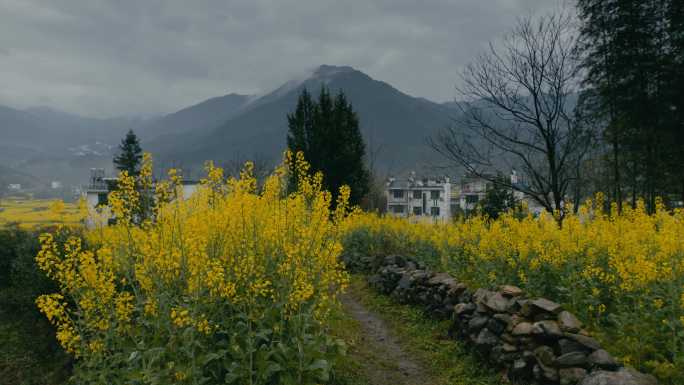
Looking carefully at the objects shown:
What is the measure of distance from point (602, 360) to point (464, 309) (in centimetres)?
304

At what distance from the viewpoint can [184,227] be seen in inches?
203

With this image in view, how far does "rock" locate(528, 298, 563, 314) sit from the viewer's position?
5691 millimetres

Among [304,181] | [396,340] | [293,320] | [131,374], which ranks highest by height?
[304,181]

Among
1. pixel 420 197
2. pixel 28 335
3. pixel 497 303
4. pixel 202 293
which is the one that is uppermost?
pixel 420 197

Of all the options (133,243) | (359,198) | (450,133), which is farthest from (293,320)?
(359,198)

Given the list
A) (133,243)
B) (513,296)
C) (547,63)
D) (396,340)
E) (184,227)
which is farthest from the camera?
(547,63)

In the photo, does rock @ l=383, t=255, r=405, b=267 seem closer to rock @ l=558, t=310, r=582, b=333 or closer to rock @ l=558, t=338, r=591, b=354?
rock @ l=558, t=310, r=582, b=333

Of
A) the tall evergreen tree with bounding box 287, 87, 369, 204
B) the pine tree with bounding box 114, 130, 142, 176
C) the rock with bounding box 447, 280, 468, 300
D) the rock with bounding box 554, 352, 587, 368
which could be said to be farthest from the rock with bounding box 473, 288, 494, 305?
the pine tree with bounding box 114, 130, 142, 176

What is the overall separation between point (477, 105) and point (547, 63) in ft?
8.42

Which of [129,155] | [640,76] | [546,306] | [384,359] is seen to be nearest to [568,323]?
[546,306]

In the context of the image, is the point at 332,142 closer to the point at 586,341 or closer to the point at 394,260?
the point at 394,260

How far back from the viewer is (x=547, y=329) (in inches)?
212

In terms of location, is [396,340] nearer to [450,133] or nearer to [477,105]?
[450,133]

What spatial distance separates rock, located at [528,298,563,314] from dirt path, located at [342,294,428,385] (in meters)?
2.16
